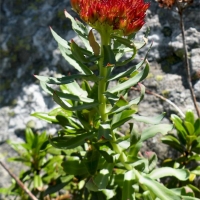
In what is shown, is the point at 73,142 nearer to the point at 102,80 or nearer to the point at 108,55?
the point at 102,80

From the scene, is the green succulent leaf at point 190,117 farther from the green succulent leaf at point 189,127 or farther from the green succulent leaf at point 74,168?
the green succulent leaf at point 74,168

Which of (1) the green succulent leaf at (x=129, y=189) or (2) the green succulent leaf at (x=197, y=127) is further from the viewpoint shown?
(2) the green succulent leaf at (x=197, y=127)

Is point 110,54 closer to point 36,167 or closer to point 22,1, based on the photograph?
point 36,167

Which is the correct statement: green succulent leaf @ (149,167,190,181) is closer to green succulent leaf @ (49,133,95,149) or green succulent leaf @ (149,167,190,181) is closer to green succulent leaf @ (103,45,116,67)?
green succulent leaf @ (49,133,95,149)

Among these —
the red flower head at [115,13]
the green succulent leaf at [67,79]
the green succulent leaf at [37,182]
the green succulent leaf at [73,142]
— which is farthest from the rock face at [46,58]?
the red flower head at [115,13]

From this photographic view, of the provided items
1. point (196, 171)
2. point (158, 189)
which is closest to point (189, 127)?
point (196, 171)

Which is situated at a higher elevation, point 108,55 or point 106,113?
point 108,55

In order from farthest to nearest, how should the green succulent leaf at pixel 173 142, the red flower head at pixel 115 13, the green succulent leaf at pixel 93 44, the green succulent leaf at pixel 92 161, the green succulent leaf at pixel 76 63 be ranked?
Answer: the green succulent leaf at pixel 173 142, the green succulent leaf at pixel 92 161, the green succulent leaf at pixel 76 63, the green succulent leaf at pixel 93 44, the red flower head at pixel 115 13
